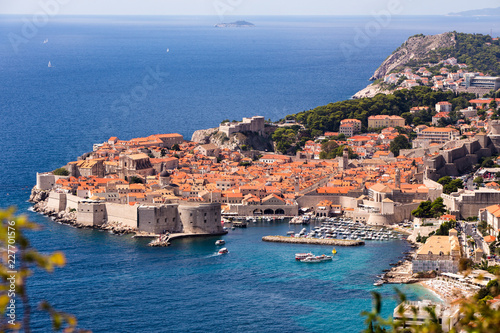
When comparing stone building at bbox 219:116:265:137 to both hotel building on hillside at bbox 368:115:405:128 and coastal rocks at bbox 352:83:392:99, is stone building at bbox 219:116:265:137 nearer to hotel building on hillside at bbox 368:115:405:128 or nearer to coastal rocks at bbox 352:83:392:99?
hotel building on hillside at bbox 368:115:405:128

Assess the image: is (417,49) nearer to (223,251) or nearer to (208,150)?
(208,150)

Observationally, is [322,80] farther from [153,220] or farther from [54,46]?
[153,220]

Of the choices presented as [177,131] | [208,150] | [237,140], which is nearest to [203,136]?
[237,140]

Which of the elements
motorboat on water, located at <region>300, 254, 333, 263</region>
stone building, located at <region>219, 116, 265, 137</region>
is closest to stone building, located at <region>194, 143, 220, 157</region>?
stone building, located at <region>219, 116, 265, 137</region>

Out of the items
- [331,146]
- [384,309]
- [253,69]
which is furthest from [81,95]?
[384,309]

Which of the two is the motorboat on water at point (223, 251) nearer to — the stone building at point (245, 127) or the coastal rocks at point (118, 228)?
the coastal rocks at point (118, 228)

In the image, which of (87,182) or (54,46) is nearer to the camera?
(87,182)
